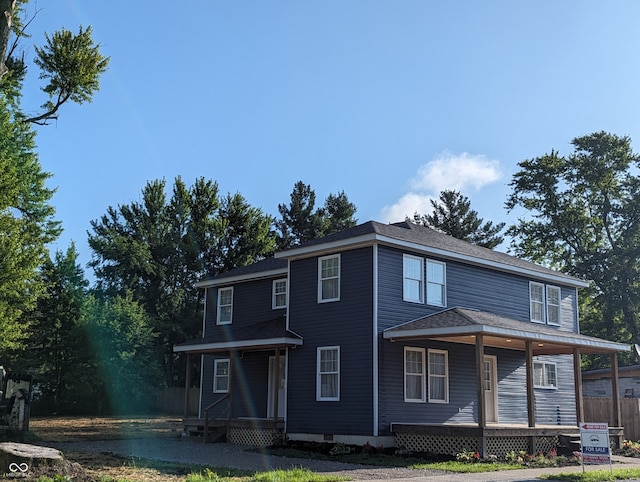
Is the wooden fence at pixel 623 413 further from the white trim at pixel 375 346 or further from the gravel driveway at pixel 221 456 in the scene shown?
the gravel driveway at pixel 221 456

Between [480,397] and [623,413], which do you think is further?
[623,413]

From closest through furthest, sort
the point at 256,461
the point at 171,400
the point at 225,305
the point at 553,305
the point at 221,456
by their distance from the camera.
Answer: the point at 256,461
the point at 221,456
the point at 553,305
the point at 225,305
the point at 171,400

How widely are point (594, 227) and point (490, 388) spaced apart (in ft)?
80.4

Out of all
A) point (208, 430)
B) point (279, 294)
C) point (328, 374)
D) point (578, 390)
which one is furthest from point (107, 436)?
point (578, 390)

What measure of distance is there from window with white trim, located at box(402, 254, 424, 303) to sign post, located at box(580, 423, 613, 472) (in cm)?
709

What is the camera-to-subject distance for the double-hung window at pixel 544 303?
2536 cm

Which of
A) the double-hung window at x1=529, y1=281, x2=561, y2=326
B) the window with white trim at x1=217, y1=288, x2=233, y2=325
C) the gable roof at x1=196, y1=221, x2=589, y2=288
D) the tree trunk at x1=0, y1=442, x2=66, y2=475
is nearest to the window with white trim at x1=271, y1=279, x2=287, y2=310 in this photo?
the gable roof at x1=196, y1=221, x2=589, y2=288

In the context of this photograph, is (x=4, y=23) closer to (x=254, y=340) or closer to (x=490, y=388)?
(x=254, y=340)

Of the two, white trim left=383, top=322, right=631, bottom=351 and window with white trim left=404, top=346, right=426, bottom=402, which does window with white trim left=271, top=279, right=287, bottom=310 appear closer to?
window with white trim left=404, top=346, right=426, bottom=402

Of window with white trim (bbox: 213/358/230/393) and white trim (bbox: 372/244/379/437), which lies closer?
white trim (bbox: 372/244/379/437)

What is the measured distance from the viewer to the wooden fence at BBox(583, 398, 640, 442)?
25.2m

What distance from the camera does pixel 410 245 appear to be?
20.8 metres

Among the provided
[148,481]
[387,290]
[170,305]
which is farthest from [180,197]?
[148,481]

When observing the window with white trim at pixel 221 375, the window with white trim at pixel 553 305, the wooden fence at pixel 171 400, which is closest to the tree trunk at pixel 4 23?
the window with white trim at pixel 221 375
